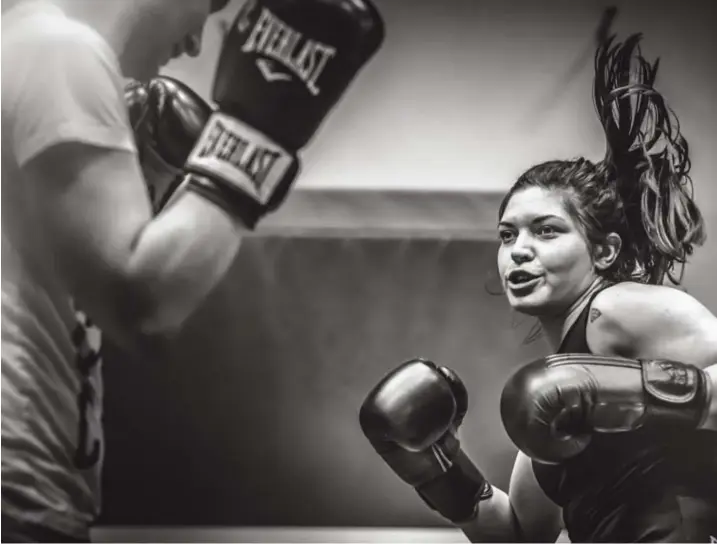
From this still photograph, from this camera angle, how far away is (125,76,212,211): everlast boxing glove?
6.22 feet

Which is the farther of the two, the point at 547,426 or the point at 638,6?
the point at 638,6

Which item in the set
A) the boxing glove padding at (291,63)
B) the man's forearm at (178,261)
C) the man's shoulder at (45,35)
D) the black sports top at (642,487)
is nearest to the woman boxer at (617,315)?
the black sports top at (642,487)

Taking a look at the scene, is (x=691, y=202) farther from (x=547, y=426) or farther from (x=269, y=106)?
(x=269, y=106)

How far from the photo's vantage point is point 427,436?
1.73 m

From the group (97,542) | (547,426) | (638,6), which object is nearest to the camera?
(547,426)

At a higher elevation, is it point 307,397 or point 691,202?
point 691,202

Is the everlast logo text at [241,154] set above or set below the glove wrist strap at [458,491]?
above

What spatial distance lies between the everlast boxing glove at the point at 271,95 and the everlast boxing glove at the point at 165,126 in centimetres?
3

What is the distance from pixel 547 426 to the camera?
169cm

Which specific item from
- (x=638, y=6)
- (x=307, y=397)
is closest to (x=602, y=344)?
(x=307, y=397)

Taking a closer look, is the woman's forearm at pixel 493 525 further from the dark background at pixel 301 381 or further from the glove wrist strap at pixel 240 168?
the glove wrist strap at pixel 240 168

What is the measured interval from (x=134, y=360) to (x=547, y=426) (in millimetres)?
936

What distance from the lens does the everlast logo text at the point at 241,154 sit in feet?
6.07

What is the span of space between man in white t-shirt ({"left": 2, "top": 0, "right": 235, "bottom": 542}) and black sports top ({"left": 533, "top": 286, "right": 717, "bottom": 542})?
0.92 metres
